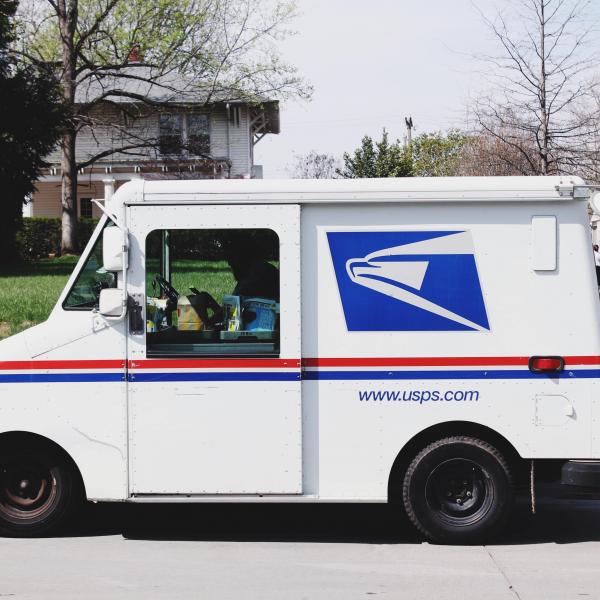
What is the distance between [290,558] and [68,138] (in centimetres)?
2976

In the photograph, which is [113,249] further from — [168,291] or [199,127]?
[199,127]

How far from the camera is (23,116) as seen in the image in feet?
86.3

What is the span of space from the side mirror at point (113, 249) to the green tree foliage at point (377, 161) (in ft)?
125

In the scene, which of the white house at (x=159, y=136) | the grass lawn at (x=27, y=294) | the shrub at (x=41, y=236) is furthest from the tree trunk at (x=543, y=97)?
the shrub at (x=41, y=236)

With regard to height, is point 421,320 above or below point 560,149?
below

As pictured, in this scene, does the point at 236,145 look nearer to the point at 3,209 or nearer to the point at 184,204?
the point at 3,209

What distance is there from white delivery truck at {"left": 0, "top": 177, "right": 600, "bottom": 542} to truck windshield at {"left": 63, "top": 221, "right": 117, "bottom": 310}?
16cm

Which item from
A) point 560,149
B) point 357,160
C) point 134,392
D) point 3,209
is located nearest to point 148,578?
point 134,392

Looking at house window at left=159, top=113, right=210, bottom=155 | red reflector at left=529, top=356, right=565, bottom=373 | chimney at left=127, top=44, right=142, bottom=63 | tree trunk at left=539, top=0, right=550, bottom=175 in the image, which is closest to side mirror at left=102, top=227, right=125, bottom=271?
red reflector at left=529, top=356, right=565, bottom=373

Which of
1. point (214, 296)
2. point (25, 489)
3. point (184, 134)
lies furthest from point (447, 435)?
point (184, 134)

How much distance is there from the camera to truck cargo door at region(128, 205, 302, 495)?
21.4ft

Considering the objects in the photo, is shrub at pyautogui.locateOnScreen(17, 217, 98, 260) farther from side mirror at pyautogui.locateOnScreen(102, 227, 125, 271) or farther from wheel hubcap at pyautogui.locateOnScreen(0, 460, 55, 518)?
side mirror at pyautogui.locateOnScreen(102, 227, 125, 271)

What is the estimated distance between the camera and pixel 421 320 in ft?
21.5

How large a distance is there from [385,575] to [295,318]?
172 centimetres
